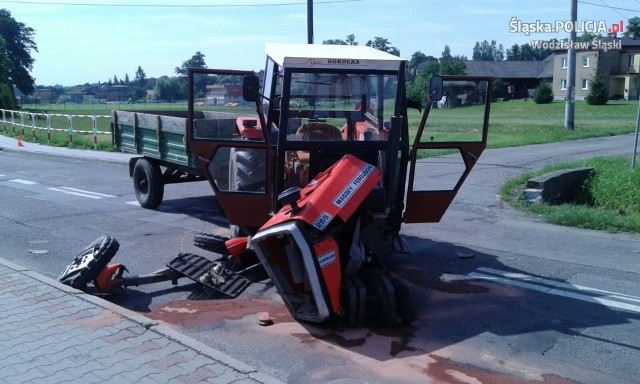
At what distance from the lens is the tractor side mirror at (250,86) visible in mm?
6742

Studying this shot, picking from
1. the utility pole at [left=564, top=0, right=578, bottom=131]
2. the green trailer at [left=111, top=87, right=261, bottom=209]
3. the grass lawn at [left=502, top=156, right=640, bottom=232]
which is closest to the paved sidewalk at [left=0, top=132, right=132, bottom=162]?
the green trailer at [left=111, top=87, right=261, bottom=209]

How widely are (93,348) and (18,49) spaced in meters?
97.6

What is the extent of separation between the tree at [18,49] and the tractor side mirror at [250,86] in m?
92.2

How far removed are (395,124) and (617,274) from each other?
3.33 metres

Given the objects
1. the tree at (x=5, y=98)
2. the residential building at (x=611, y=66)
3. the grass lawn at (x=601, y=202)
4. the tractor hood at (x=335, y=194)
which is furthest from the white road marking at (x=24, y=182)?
the residential building at (x=611, y=66)

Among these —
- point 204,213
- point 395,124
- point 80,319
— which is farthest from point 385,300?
point 204,213

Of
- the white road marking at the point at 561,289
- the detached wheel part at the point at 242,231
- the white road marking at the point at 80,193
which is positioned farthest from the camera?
the white road marking at the point at 80,193

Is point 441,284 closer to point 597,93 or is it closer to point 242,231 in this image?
point 242,231

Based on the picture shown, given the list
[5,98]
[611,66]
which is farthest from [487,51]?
[5,98]

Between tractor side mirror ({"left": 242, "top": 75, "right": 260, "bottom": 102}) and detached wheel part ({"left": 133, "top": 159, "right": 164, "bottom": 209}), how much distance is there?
233 inches

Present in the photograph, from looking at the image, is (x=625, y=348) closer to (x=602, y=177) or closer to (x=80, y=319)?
(x=80, y=319)

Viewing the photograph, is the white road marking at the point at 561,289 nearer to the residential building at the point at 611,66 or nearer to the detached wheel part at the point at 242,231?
the detached wheel part at the point at 242,231

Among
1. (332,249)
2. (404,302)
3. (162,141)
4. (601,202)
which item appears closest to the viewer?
(332,249)

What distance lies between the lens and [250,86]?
22.2 feet
